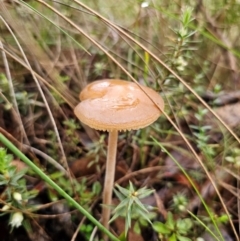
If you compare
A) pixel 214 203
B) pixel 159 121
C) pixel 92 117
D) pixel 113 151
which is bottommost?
pixel 214 203

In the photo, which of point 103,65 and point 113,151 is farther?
point 103,65

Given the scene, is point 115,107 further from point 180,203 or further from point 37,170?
point 180,203

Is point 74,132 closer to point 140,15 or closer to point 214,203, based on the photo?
point 214,203

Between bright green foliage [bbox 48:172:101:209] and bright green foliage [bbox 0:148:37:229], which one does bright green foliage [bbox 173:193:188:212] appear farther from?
bright green foliage [bbox 0:148:37:229]

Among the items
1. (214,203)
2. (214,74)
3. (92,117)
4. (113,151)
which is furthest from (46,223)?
(214,74)

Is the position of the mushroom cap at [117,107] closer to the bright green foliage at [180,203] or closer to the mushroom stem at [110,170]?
the mushroom stem at [110,170]

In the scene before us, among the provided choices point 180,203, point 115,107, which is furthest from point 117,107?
point 180,203

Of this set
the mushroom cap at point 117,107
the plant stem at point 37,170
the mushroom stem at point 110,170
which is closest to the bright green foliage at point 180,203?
the mushroom stem at point 110,170

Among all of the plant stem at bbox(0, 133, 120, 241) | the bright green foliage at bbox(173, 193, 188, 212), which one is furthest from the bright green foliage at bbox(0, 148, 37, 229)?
the bright green foliage at bbox(173, 193, 188, 212)
